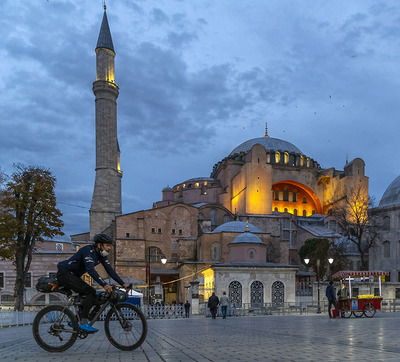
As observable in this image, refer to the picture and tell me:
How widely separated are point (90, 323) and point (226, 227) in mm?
37779

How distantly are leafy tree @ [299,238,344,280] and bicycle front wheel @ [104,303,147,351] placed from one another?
3417 centimetres

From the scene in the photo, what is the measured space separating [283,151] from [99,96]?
93.4 feet

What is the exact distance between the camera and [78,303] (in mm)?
5328

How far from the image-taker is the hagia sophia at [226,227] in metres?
30.5

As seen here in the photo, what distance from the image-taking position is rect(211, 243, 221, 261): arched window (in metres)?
41.8

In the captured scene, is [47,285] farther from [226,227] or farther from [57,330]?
[226,227]

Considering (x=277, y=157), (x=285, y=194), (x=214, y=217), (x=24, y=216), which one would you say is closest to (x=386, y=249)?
(x=214, y=217)

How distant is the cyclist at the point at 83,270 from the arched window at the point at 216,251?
121 ft

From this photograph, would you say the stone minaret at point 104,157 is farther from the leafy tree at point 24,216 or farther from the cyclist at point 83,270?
the cyclist at point 83,270

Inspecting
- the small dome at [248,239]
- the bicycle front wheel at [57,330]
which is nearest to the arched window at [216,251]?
the small dome at [248,239]

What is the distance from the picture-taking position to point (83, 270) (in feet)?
18.1

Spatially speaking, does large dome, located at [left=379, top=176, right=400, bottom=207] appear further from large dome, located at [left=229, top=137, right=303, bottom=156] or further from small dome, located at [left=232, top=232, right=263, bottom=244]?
large dome, located at [left=229, top=137, right=303, bottom=156]

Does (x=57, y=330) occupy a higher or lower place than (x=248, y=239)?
lower

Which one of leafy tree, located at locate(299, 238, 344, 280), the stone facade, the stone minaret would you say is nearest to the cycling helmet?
leafy tree, located at locate(299, 238, 344, 280)
